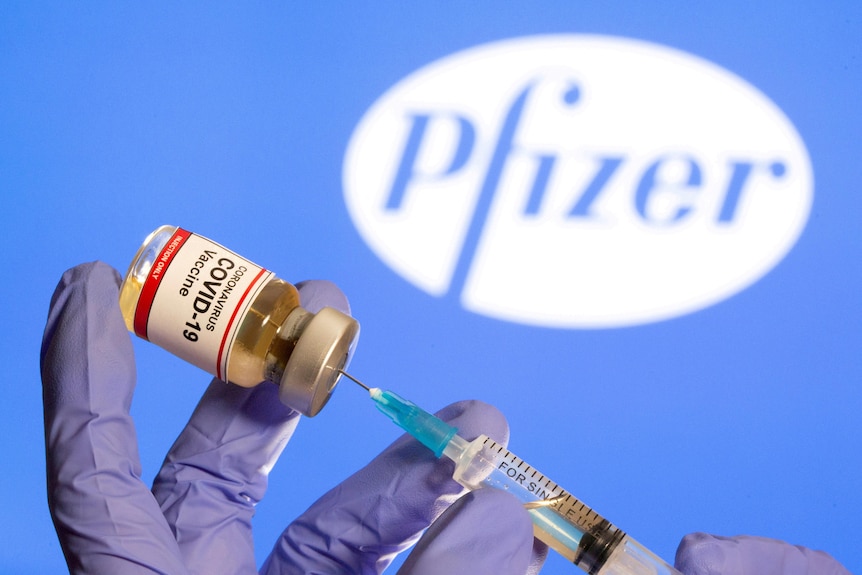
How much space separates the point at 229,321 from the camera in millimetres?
872

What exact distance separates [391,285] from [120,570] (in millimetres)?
823

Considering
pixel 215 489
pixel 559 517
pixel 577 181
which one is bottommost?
pixel 215 489

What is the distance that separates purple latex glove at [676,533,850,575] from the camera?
1020mm

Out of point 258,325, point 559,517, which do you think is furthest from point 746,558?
point 258,325

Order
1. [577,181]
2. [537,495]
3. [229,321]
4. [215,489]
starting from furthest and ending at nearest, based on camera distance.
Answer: [577,181], [215,489], [537,495], [229,321]

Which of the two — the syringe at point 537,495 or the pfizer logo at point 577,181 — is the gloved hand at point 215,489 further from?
the pfizer logo at point 577,181

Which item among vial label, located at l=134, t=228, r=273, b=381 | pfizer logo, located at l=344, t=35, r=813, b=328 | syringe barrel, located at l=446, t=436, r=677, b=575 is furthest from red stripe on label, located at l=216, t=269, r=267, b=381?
pfizer logo, located at l=344, t=35, r=813, b=328

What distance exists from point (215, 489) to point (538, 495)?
43 cm

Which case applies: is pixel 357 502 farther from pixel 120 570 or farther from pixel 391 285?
pixel 391 285

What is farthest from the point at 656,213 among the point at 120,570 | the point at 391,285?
the point at 120,570

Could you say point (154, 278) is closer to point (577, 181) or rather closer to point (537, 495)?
point (537, 495)

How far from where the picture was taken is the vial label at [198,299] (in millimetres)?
875

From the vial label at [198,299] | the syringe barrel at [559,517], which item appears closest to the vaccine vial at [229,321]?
the vial label at [198,299]

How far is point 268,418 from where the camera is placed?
1094mm
